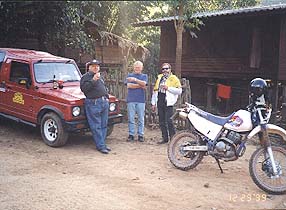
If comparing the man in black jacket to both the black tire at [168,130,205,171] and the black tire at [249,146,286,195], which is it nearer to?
the black tire at [168,130,205,171]

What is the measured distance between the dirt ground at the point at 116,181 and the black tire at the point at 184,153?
5.2 inches

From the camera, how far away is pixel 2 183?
4883 millimetres

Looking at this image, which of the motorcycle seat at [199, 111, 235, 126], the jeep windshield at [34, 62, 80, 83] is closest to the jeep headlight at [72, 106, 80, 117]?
the jeep windshield at [34, 62, 80, 83]

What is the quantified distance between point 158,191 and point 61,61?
4.54 m

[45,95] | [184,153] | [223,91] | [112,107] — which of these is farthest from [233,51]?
[184,153]

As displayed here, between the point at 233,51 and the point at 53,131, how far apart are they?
381 inches

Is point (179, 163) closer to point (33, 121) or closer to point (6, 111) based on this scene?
point (33, 121)

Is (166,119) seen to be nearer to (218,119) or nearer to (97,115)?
(97,115)

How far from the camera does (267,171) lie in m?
4.88

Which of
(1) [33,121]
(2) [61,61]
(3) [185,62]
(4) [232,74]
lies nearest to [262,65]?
(4) [232,74]

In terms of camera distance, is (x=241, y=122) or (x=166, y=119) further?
(x=166, y=119)

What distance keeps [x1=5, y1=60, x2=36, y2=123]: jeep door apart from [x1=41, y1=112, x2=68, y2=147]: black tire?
43cm
